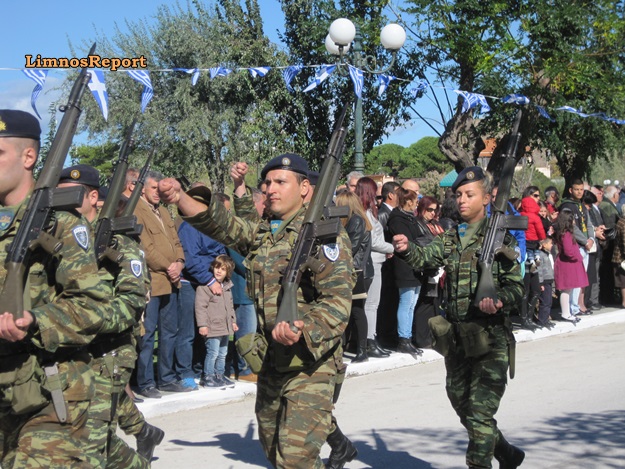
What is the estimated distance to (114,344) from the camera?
4867mm

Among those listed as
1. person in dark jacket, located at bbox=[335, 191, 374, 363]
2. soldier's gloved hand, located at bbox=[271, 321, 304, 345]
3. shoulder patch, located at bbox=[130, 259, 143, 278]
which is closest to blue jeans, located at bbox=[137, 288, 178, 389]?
person in dark jacket, located at bbox=[335, 191, 374, 363]

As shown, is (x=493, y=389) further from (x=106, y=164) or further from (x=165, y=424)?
(x=106, y=164)

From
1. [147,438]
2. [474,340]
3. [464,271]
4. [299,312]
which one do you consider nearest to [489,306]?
[474,340]

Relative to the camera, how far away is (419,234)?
404 inches

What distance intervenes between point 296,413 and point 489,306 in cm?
141

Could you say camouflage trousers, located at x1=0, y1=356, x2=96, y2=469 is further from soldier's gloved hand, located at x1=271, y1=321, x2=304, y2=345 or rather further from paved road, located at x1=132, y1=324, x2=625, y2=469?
paved road, located at x1=132, y1=324, x2=625, y2=469

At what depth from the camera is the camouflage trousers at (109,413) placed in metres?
4.18

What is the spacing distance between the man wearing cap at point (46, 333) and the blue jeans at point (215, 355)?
16.0ft

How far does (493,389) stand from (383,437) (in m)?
2.01

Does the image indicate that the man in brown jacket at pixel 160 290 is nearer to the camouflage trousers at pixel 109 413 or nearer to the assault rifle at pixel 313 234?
the camouflage trousers at pixel 109 413

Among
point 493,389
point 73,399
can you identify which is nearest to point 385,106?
point 493,389

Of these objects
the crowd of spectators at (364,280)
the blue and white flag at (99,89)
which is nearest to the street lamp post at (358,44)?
the crowd of spectators at (364,280)

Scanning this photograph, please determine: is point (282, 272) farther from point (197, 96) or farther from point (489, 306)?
point (197, 96)

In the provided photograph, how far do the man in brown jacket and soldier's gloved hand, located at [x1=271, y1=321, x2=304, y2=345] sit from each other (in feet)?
13.2
